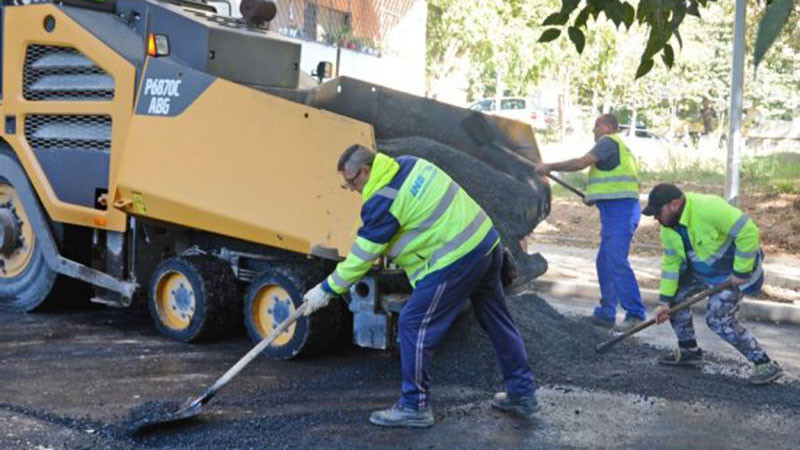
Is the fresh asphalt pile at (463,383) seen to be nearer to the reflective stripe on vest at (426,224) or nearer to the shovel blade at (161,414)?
the shovel blade at (161,414)

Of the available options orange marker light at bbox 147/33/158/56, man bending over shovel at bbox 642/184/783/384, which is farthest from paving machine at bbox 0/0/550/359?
man bending over shovel at bbox 642/184/783/384

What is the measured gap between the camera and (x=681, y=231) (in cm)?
558

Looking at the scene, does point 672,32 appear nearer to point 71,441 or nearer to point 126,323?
point 71,441

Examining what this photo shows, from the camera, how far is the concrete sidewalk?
786cm

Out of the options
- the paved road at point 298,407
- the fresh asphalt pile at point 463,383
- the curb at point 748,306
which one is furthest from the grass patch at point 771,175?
the fresh asphalt pile at point 463,383

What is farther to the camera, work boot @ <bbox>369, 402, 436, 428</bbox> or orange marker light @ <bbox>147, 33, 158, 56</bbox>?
orange marker light @ <bbox>147, 33, 158, 56</bbox>

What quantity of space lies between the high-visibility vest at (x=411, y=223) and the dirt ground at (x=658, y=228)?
685 centimetres

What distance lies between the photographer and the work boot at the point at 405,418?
14.4 feet

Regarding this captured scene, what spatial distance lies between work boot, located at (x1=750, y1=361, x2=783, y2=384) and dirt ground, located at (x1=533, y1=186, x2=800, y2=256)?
18.0 feet

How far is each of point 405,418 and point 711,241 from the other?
223 cm

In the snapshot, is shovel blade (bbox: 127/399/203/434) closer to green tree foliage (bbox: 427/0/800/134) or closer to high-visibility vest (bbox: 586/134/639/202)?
high-visibility vest (bbox: 586/134/639/202)

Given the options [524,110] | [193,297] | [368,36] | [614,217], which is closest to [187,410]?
[193,297]

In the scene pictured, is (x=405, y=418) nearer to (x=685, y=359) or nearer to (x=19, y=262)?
(x=685, y=359)

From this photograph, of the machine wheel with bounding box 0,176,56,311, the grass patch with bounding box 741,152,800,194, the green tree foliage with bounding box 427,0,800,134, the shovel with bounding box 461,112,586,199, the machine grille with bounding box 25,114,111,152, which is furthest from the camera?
the green tree foliage with bounding box 427,0,800,134
